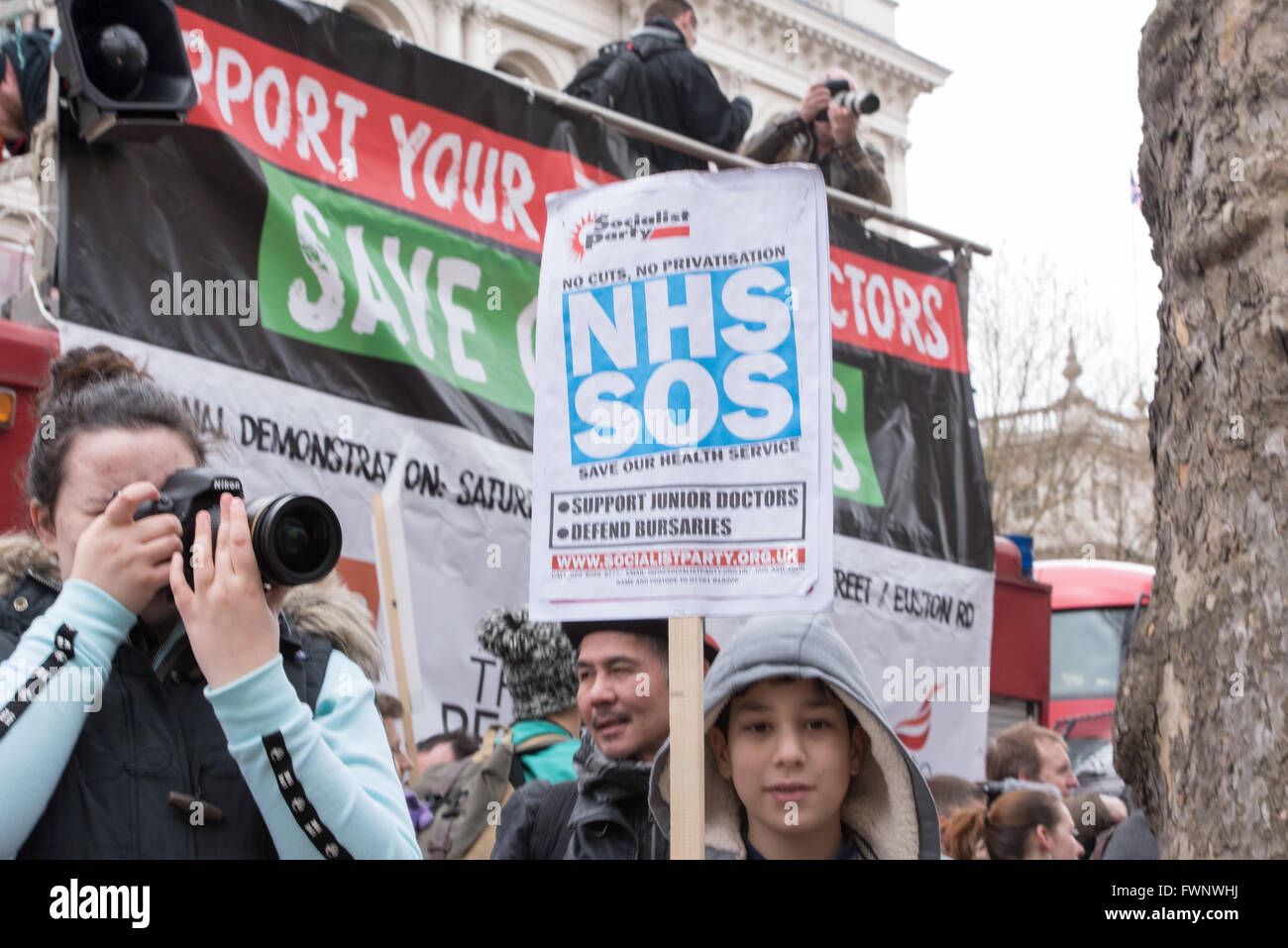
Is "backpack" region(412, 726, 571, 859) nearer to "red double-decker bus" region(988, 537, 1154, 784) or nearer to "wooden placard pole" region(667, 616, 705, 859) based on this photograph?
"wooden placard pole" region(667, 616, 705, 859)

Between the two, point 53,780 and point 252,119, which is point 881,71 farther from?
point 53,780

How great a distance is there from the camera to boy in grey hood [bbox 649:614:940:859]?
3.21 meters

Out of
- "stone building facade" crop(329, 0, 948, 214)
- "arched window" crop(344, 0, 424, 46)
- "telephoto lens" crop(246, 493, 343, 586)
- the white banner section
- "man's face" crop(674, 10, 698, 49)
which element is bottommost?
"telephoto lens" crop(246, 493, 343, 586)

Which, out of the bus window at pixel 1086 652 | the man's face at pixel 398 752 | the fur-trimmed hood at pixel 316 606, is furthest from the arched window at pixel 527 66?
the fur-trimmed hood at pixel 316 606

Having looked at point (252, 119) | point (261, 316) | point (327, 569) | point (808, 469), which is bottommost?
point (327, 569)

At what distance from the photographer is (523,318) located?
5.66 metres

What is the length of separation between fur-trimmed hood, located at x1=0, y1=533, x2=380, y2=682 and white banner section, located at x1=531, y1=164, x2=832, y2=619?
74 cm

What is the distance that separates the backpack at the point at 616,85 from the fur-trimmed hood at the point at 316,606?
14.0 ft

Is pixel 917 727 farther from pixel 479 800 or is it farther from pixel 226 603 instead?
pixel 226 603

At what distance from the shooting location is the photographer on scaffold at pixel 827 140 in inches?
289

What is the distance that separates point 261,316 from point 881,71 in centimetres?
2739
